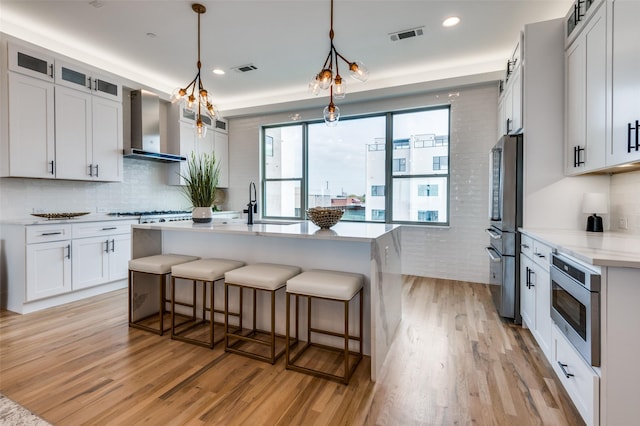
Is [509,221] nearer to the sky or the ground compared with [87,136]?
nearer to the ground

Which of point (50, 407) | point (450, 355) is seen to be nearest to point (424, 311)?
point (450, 355)

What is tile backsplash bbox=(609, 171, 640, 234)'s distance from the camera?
2373 mm

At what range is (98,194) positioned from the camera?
4555 millimetres

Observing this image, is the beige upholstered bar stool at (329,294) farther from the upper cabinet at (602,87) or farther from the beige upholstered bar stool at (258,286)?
the upper cabinet at (602,87)

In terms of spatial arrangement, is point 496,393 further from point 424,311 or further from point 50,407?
point 50,407

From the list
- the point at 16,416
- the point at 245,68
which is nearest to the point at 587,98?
the point at 245,68

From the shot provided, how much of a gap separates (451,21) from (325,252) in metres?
2.94

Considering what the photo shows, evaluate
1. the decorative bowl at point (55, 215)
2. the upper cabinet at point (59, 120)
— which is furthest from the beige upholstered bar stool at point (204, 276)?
the upper cabinet at point (59, 120)

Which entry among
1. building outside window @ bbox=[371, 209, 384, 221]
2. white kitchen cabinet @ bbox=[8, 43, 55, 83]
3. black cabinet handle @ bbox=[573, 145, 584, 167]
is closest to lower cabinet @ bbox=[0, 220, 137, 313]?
white kitchen cabinet @ bbox=[8, 43, 55, 83]

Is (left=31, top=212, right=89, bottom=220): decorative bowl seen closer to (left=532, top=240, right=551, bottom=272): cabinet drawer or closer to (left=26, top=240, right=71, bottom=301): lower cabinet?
(left=26, top=240, right=71, bottom=301): lower cabinet

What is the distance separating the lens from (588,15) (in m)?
2.35

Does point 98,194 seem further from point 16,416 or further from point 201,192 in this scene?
point 16,416

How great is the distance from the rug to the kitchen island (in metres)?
1.29

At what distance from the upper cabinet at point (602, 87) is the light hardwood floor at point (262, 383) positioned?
156 centimetres
